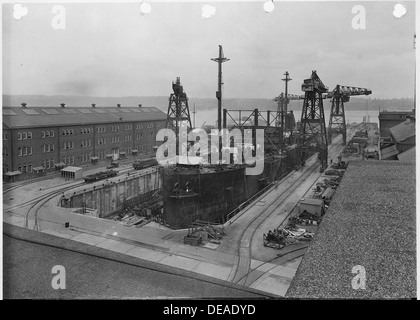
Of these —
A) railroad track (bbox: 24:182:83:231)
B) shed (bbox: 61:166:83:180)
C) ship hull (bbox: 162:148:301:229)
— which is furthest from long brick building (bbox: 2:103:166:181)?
ship hull (bbox: 162:148:301:229)

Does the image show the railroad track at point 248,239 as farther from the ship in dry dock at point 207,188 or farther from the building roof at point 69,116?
the building roof at point 69,116

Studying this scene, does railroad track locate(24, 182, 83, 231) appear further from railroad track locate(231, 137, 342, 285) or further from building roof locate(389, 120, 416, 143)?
building roof locate(389, 120, 416, 143)

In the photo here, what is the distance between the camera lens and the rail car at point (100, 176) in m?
31.5

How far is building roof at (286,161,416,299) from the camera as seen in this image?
5477mm

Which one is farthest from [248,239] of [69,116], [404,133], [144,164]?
[69,116]

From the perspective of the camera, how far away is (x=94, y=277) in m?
6.64

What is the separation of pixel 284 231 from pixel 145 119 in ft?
108

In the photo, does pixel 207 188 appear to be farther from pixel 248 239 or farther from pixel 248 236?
pixel 248 239

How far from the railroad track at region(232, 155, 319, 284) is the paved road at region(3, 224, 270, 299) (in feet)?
21.9

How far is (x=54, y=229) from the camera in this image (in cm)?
1880

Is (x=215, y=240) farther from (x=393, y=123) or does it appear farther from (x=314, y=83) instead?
(x=393, y=123)

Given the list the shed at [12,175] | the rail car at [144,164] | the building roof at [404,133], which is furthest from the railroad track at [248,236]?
the shed at [12,175]

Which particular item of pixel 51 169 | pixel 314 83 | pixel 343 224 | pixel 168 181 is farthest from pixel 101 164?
pixel 343 224

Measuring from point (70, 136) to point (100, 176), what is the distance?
6550mm
